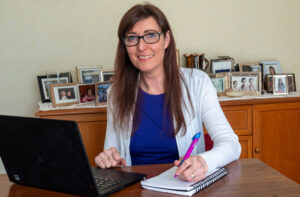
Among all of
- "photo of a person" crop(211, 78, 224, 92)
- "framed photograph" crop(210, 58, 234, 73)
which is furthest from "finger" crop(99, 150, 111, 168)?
"framed photograph" crop(210, 58, 234, 73)

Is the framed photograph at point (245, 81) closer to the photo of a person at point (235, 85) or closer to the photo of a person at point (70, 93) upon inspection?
the photo of a person at point (235, 85)

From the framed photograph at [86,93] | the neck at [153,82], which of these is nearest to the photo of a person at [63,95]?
the framed photograph at [86,93]

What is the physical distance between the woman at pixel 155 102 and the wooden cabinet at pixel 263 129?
0.76 meters

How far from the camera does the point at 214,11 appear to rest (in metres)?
3.22

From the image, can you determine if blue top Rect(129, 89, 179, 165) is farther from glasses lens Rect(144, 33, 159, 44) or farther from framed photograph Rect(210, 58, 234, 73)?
framed photograph Rect(210, 58, 234, 73)

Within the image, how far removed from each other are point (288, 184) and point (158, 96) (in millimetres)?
913

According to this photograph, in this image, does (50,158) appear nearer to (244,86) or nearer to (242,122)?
(242,122)

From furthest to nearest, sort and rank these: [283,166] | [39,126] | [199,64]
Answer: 1. [199,64]
2. [283,166]
3. [39,126]

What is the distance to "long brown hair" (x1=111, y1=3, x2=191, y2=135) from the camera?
1.88 meters

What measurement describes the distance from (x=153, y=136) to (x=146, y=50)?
0.43 metres

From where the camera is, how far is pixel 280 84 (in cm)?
304

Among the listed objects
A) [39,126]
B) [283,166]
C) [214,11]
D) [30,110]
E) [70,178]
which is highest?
[214,11]

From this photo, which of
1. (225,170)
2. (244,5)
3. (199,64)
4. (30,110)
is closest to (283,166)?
(199,64)

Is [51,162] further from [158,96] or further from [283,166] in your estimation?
[283,166]
